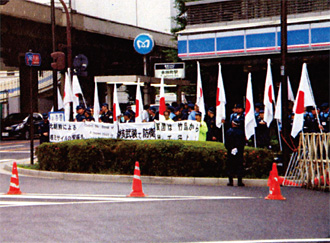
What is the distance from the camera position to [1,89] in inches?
2339

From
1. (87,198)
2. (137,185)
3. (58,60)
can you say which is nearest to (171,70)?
(58,60)

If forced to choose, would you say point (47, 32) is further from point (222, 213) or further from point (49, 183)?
point (222, 213)

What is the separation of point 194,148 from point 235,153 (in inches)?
55.9

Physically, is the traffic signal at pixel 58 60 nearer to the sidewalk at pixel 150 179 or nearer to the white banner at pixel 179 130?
the white banner at pixel 179 130

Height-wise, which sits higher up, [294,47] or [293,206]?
[294,47]

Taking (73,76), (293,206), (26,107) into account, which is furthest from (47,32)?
(293,206)

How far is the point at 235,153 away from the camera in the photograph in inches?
578

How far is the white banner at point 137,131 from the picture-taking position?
19312 mm

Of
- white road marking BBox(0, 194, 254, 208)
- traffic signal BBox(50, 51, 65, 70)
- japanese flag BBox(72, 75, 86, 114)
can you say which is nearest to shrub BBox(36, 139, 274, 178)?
white road marking BBox(0, 194, 254, 208)

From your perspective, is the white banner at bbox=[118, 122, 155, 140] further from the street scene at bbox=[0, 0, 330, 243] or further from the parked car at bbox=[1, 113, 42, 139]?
the parked car at bbox=[1, 113, 42, 139]

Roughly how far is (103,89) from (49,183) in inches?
1625

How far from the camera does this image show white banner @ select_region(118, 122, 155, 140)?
63.4 ft

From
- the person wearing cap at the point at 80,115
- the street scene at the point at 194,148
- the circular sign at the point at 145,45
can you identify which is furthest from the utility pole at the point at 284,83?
the circular sign at the point at 145,45

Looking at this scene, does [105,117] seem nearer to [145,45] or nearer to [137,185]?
[145,45]
